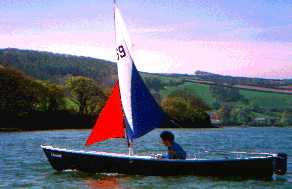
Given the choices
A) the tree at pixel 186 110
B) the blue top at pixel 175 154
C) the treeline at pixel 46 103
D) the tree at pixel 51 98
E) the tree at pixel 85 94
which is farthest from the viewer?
the tree at pixel 186 110

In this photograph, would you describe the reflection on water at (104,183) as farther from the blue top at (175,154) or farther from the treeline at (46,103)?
the treeline at (46,103)

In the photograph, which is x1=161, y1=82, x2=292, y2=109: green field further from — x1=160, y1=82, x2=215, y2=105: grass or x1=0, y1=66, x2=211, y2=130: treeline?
A: x1=0, y1=66, x2=211, y2=130: treeline

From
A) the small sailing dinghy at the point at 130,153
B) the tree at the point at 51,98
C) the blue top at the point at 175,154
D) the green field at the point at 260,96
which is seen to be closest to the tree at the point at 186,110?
the tree at the point at 51,98

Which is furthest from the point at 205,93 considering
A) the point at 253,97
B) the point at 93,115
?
the point at 93,115

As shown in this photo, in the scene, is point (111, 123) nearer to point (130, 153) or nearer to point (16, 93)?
point (130, 153)

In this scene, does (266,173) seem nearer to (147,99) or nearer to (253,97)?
(147,99)

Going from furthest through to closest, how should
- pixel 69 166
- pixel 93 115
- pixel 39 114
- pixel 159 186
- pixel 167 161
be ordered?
pixel 93 115 → pixel 39 114 → pixel 69 166 → pixel 167 161 → pixel 159 186

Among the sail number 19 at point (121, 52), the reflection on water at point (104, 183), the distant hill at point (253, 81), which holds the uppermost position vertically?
the distant hill at point (253, 81)

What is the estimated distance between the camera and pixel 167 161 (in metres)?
27.7

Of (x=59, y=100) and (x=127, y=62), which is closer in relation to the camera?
(x=127, y=62)

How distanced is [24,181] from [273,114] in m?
153

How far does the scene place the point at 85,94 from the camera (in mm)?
121562

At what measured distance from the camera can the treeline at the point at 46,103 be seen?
106m

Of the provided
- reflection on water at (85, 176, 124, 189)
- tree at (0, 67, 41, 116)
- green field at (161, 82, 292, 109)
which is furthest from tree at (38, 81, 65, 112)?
reflection on water at (85, 176, 124, 189)
